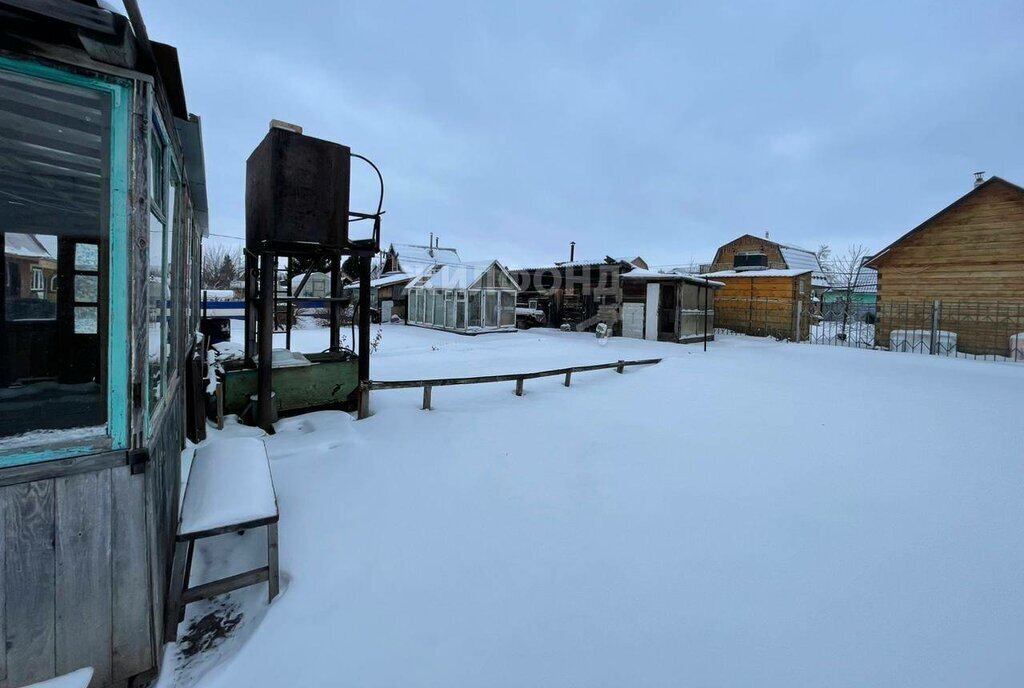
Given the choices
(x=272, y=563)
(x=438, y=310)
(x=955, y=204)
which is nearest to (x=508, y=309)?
(x=438, y=310)

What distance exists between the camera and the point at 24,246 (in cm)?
475

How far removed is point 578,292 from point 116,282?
22.6 metres

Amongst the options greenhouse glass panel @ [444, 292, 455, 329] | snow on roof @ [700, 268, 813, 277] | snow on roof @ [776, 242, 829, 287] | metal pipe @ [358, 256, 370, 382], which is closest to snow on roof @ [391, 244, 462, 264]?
greenhouse glass panel @ [444, 292, 455, 329]

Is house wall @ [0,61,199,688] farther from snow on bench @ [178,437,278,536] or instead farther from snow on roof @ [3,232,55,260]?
snow on roof @ [3,232,55,260]

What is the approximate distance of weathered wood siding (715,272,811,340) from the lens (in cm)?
2152

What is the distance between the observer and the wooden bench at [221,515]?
2508 millimetres

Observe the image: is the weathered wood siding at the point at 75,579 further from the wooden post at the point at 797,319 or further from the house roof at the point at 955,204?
the wooden post at the point at 797,319

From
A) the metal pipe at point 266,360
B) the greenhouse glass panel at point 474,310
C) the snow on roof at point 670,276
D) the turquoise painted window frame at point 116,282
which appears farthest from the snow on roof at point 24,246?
the snow on roof at point 670,276

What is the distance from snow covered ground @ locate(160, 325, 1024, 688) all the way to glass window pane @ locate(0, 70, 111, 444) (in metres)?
1.68

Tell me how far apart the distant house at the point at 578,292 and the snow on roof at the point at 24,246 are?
19.2 metres

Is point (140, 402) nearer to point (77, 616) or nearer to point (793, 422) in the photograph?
point (77, 616)

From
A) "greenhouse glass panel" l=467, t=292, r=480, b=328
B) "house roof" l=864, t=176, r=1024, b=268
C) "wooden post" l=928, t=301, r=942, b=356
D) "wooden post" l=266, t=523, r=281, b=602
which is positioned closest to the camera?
"wooden post" l=266, t=523, r=281, b=602

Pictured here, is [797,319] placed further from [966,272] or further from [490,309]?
[490,309]

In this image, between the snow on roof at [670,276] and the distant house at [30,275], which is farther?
the snow on roof at [670,276]
